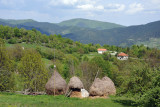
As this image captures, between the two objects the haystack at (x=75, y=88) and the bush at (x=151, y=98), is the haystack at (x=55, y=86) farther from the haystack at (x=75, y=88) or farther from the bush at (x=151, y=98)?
the bush at (x=151, y=98)

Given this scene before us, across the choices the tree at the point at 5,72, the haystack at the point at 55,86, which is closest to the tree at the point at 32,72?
the tree at the point at 5,72

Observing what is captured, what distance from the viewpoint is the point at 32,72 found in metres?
38.1

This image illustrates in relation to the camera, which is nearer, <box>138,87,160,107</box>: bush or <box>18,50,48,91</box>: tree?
→ <box>138,87,160,107</box>: bush

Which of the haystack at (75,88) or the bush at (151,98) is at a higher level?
the bush at (151,98)

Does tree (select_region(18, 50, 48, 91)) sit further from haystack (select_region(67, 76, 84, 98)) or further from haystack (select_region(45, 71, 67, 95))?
haystack (select_region(67, 76, 84, 98))

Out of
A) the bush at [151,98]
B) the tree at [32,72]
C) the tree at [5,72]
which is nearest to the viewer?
the bush at [151,98]

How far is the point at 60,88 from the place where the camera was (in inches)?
1254

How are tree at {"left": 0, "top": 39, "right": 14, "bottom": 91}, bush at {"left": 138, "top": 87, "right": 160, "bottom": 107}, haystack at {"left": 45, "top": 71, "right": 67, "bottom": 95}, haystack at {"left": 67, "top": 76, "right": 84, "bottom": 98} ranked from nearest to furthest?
bush at {"left": 138, "top": 87, "right": 160, "bottom": 107}
haystack at {"left": 67, "top": 76, "right": 84, "bottom": 98}
haystack at {"left": 45, "top": 71, "right": 67, "bottom": 95}
tree at {"left": 0, "top": 39, "right": 14, "bottom": 91}

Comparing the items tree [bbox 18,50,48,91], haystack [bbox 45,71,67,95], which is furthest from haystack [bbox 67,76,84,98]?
tree [bbox 18,50,48,91]

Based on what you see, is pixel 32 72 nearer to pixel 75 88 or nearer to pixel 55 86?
pixel 55 86

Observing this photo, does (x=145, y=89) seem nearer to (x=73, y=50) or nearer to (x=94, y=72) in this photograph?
(x=94, y=72)

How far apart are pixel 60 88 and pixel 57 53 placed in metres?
80.2

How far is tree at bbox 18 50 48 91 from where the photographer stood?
125ft

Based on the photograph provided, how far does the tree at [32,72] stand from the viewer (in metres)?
38.2
